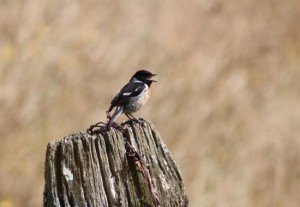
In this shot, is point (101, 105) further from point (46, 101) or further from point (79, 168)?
point (79, 168)

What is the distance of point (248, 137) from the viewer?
929cm

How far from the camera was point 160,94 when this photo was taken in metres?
9.25

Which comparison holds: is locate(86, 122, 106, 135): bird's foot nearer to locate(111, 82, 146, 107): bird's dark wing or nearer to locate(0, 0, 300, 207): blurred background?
locate(111, 82, 146, 107): bird's dark wing

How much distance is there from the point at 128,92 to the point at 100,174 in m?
1.74

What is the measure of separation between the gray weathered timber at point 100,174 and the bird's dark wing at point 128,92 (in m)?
1.49

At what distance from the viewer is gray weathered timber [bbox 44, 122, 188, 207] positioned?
293cm

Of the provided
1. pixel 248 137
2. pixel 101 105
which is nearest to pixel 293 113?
pixel 248 137

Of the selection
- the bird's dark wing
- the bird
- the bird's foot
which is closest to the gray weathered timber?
the bird's foot

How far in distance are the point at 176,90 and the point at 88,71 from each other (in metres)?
1.07

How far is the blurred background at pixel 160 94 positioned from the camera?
8.08 metres

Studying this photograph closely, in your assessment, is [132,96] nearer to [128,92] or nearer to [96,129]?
[128,92]

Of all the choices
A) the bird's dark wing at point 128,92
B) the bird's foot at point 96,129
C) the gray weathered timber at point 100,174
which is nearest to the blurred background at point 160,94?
the bird's dark wing at point 128,92

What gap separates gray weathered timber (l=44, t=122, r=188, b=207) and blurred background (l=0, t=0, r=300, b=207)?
160 inches

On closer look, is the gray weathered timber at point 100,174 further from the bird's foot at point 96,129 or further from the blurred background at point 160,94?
the blurred background at point 160,94
